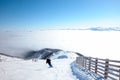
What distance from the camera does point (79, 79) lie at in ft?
42.4

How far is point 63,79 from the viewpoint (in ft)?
42.5

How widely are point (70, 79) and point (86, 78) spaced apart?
114 cm

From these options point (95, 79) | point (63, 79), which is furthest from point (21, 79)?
point (95, 79)

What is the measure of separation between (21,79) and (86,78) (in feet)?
15.3

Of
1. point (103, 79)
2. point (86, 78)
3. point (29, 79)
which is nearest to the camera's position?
point (103, 79)

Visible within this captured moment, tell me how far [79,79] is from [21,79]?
417 cm

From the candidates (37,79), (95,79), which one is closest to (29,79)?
(37,79)

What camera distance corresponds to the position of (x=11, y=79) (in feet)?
44.9

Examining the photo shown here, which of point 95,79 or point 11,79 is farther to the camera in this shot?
point 11,79

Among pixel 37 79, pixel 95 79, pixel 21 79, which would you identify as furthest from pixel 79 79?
pixel 21 79

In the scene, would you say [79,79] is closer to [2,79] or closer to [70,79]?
[70,79]

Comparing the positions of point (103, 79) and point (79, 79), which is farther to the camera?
point (79, 79)

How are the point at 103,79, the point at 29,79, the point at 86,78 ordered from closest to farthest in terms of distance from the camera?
1. the point at 103,79
2. the point at 86,78
3. the point at 29,79

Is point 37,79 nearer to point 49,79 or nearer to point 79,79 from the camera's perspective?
point 49,79
